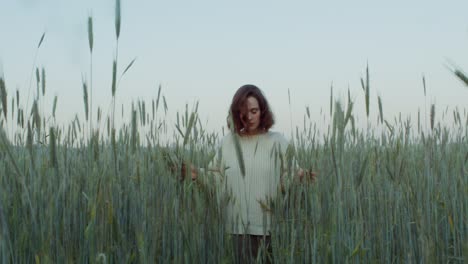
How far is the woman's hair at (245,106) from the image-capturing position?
2.33 metres

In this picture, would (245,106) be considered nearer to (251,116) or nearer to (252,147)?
(251,116)

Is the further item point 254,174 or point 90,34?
point 254,174

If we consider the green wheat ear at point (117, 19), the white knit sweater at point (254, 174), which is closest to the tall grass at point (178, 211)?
the green wheat ear at point (117, 19)

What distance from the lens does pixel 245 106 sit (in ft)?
7.65

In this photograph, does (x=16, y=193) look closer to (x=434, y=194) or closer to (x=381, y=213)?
(x=381, y=213)

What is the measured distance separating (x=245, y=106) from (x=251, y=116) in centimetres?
6

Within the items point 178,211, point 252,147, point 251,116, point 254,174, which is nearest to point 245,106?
point 251,116

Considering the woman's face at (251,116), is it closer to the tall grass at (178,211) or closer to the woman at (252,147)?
the woman at (252,147)

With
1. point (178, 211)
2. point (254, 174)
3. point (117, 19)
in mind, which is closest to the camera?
point (117, 19)

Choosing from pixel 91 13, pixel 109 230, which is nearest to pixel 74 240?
pixel 109 230

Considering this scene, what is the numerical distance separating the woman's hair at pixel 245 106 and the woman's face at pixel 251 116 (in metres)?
0.02

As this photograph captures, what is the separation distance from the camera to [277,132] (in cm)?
237

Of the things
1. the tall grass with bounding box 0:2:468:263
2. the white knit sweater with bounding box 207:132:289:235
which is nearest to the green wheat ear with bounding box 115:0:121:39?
the tall grass with bounding box 0:2:468:263

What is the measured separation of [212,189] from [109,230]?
49 centimetres
